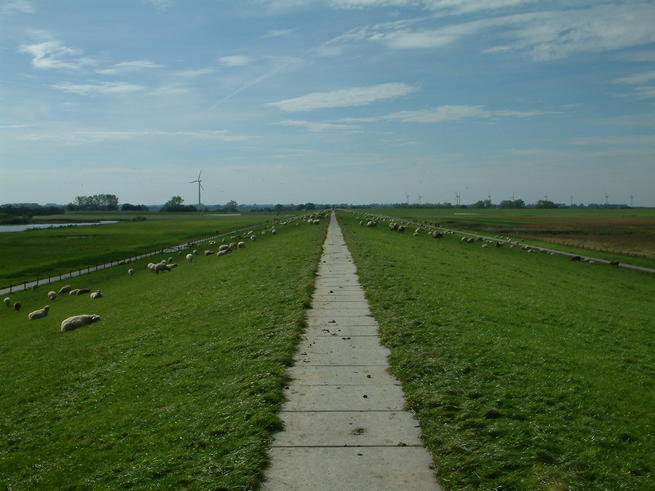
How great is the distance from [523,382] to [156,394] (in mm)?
7032

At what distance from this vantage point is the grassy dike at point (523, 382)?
6.45 meters

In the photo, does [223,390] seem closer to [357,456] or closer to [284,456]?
[284,456]

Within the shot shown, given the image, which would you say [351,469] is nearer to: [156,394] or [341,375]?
[341,375]

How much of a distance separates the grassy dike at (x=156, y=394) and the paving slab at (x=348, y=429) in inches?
13.8

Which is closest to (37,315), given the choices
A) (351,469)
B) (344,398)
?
(344,398)

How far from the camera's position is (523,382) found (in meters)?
9.27

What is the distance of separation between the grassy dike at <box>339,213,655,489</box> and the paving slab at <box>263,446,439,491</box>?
0.33 meters

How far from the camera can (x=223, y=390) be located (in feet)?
31.0

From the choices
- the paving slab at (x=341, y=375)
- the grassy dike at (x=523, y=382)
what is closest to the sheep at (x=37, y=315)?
the grassy dike at (x=523, y=382)

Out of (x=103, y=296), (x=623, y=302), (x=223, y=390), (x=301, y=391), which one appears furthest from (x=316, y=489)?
(x=103, y=296)

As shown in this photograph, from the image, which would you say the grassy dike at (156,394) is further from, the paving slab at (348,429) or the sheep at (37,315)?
the sheep at (37,315)

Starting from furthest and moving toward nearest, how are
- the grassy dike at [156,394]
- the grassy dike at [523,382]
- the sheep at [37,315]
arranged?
1. the sheep at [37,315]
2. the grassy dike at [156,394]
3. the grassy dike at [523,382]

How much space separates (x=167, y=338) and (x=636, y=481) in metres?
12.1

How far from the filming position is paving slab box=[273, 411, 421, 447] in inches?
282
